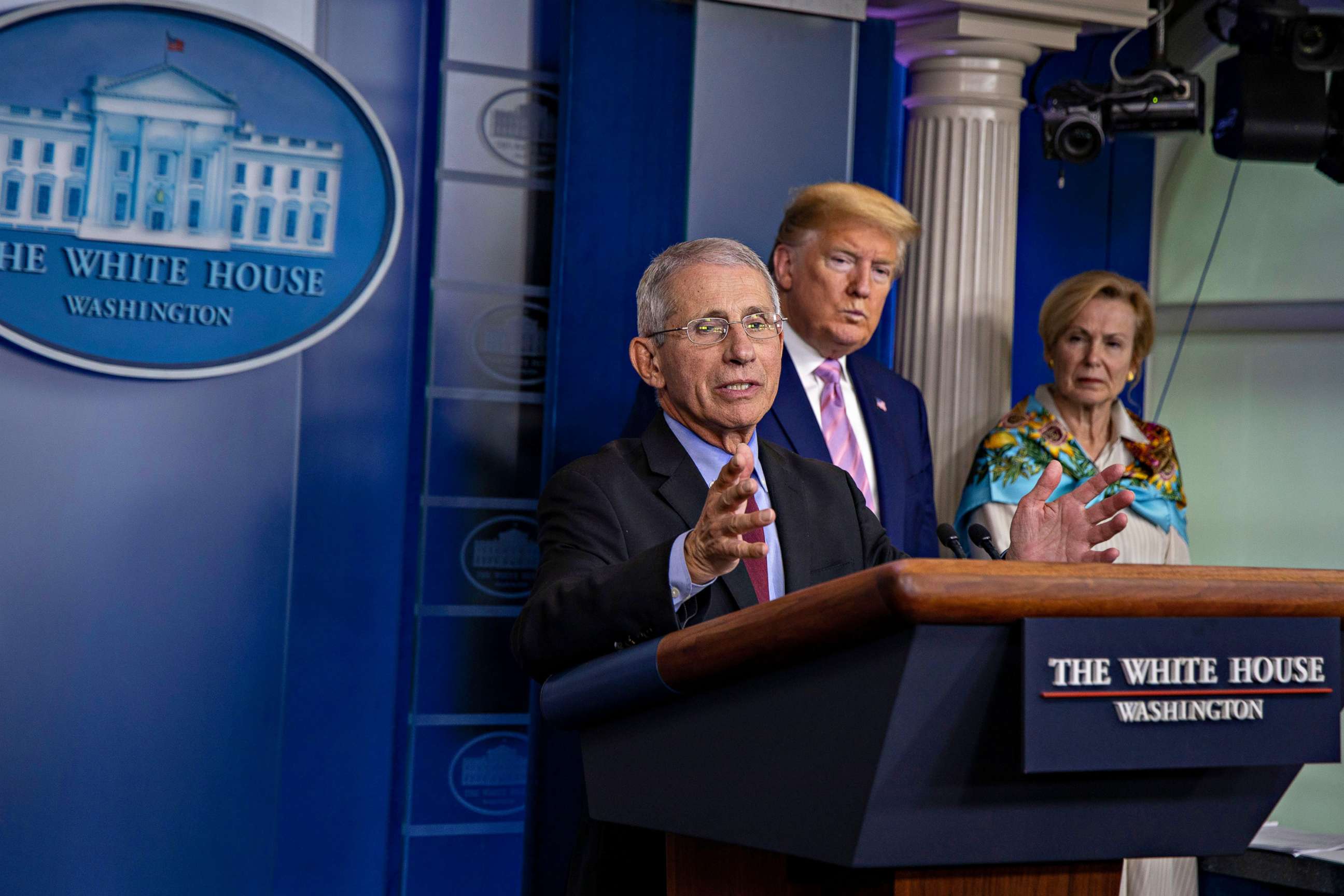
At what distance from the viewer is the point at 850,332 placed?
258cm

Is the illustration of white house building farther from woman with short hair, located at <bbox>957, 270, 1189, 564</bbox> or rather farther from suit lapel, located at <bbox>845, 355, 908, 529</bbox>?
woman with short hair, located at <bbox>957, 270, 1189, 564</bbox>

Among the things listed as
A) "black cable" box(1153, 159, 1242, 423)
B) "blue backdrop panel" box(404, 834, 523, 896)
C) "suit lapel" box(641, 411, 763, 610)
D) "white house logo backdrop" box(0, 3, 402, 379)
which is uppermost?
"black cable" box(1153, 159, 1242, 423)

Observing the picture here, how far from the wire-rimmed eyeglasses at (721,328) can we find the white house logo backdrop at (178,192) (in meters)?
1.39

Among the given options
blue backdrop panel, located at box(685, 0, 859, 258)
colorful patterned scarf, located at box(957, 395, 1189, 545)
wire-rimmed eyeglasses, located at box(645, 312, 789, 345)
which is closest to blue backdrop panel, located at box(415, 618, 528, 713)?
blue backdrop panel, located at box(685, 0, 859, 258)

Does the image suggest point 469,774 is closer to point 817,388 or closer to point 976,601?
point 817,388

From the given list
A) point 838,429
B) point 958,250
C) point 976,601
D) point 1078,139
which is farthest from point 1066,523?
point 1078,139

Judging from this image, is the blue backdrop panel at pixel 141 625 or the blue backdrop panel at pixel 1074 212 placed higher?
the blue backdrop panel at pixel 1074 212

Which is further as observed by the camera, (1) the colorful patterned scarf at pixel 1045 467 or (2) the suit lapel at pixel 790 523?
(1) the colorful patterned scarf at pixel 1045 467

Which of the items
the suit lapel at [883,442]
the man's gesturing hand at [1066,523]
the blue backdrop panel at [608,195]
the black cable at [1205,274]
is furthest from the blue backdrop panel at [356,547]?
the black cable at [1205,274]

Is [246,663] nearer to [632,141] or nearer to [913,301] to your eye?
[632,141]

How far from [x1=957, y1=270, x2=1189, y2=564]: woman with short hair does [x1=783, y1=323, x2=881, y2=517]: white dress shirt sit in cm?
58

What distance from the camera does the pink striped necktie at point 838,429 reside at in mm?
2566

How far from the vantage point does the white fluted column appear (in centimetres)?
344

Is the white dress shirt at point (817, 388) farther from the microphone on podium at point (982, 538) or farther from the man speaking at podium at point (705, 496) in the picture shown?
the microphone on podium at point (982, 538)
